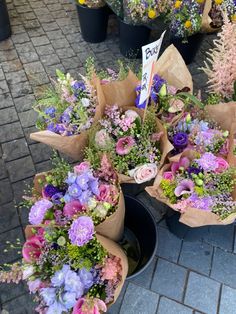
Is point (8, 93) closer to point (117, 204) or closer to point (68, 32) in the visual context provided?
point (68, 32)

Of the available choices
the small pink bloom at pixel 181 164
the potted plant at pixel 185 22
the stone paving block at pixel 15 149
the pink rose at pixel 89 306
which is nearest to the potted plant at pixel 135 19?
the potted plant at pixel 185 22

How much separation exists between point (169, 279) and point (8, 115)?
2.20 metres

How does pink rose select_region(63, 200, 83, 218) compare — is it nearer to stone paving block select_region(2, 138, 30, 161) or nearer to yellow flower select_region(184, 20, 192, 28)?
stone paving block select_region(2, 138, 30, 161)

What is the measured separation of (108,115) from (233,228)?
1.43 metres

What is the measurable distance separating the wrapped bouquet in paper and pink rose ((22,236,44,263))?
19.3 inches

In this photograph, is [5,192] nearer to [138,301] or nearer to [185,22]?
[138,301]

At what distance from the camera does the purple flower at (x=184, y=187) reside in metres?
1.59

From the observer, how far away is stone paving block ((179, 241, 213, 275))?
7.21 ft

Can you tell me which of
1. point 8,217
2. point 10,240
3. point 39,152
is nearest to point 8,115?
point 39,152

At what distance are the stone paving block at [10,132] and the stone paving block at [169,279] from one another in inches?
70.1

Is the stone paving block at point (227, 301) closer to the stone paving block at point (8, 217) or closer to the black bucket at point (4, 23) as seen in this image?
the stone paving block at point (8, 217)

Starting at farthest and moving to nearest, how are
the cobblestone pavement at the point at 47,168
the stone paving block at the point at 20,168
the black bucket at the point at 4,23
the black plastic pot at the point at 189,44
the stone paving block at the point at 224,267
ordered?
the black bucket at the point at 4,23 < the black plastic pot at the point at 189,44 < the stone paving block at the point at 20,168 < the stone paving block at the point at 224,267 < the cobblestone pavement at the point at 47,168

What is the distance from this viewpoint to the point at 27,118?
3098 mm

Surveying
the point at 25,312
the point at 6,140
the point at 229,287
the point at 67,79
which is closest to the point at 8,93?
the point at 6,140
